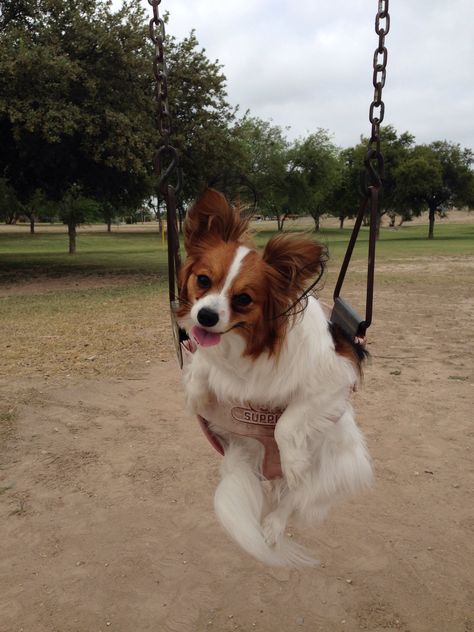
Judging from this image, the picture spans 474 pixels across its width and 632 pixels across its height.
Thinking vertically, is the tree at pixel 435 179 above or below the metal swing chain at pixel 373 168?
above

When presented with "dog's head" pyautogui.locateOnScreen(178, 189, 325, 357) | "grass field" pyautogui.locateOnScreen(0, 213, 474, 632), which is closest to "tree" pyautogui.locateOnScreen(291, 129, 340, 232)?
"grass field" pyautogui.locateOnScreen(0, 213, 474, 632)

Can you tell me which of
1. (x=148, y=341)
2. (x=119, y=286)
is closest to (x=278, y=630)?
(x=148, y=341)

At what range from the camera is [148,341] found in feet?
29.1

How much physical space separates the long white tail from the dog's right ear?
3.19ft

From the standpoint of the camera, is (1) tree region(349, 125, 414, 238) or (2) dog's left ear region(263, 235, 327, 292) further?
(1) tree region(349, 125, 414, 238)

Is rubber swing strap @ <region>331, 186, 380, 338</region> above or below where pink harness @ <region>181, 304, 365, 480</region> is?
above

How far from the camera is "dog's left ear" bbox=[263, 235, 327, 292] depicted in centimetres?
192

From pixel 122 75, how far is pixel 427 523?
16.6m

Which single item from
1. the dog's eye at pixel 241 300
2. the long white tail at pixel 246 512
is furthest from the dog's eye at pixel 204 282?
the long white tail at pixel 246 512

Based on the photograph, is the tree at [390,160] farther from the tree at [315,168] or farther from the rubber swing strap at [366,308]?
the rubber swing strap at [366,308]

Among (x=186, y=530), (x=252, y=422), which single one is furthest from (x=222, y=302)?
(x=186, y=530)

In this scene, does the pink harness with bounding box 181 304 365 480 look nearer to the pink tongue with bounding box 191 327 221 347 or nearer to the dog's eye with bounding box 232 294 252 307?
the pink tongue with bounding box 191 327 221 347

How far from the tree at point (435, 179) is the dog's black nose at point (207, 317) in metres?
43.6

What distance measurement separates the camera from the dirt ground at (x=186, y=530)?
2.91m
